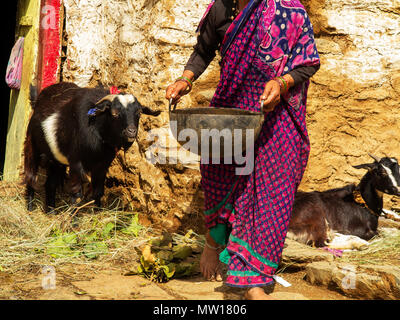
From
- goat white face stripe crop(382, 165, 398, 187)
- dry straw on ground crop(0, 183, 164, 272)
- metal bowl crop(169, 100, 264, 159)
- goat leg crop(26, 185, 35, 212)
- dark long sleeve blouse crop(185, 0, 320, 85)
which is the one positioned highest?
dark long sleeve blouse crop(185, 0, 320, 85)

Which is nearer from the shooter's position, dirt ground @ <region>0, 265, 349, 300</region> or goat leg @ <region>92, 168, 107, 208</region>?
dirt ground @ <region>0, 265, 349, 300</region>

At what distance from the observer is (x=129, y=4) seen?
17.9 ft

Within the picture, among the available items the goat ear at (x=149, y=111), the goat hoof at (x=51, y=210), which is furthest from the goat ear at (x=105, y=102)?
the goat hoof at (x=51, y=210)

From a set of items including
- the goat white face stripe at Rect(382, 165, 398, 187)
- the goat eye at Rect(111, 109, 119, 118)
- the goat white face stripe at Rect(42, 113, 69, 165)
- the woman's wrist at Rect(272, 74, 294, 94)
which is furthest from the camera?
the goat white face stripe at Rect(42, 113, 69, 165)

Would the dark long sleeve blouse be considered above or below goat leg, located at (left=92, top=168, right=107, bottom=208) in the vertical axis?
above

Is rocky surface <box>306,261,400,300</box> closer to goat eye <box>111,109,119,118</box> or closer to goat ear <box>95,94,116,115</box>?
goat eye <box>111,109,119,118</box>

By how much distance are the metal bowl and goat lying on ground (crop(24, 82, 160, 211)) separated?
1644 millimetres

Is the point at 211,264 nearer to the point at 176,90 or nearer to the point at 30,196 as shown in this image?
the point at 176,90

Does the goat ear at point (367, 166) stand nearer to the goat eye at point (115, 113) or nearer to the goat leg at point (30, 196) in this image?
the goat eye at point (115, 113)

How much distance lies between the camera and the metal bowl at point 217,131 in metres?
2.87

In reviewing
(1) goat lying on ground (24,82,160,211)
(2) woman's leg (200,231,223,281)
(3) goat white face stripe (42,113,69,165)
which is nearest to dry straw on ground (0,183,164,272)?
(1) goat lying on ground (24,82,160,211)

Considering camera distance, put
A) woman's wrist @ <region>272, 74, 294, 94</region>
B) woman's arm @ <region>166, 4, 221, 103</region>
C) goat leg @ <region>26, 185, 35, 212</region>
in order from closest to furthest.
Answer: woman's wrist @ <region>272, 74, 294, 94</region>, woman's arm @ <region>166, 4, 221, 103</region>, goat leg @ <region>26, 185, 35, 212</region>

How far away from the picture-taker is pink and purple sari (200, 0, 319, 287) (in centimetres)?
313

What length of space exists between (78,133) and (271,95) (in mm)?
2640
